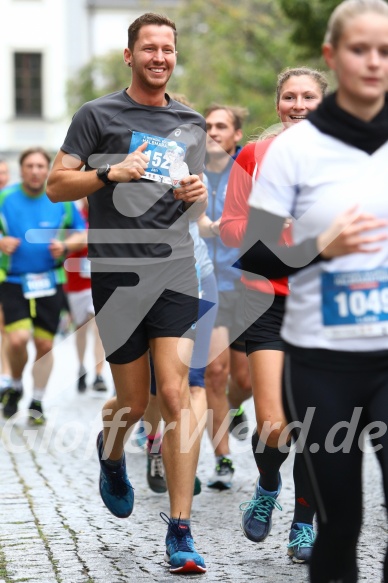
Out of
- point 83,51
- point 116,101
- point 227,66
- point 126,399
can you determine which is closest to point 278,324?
point 126,399

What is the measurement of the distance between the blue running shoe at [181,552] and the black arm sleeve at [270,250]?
1882mm

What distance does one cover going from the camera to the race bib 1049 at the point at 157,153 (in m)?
5.71

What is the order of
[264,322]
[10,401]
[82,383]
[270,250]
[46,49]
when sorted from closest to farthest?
[270,250] < [264,322] < [10,401] < [82,383] < [46,49]

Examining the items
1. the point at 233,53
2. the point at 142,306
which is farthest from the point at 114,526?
the point at 233,53

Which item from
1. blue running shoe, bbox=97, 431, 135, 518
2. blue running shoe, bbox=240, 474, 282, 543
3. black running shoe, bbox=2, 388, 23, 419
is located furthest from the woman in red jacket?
black running shoe, bbox=2, 388, 23, 419

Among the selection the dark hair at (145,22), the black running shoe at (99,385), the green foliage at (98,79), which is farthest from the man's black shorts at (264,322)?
the green foliage at (98,79)

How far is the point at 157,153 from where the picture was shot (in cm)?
572

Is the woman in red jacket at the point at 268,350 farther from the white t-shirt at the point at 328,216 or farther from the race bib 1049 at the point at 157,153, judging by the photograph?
the white t-shirt at the point at 328,216

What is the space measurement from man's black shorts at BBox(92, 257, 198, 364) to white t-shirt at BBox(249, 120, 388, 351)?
6.16 ft

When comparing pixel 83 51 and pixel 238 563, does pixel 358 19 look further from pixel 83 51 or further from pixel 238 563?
pixel 83 51

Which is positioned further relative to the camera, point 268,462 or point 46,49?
point 46,49

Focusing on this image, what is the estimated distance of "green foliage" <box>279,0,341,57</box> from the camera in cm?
1605

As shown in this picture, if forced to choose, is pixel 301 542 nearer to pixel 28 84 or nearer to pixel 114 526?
pixel 114 526

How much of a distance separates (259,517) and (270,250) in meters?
2.36
